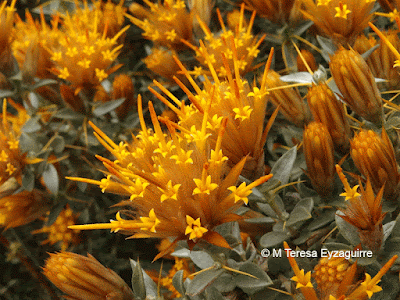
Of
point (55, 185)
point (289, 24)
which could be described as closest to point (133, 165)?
point (55, 185)

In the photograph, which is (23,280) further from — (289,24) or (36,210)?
(289,24)

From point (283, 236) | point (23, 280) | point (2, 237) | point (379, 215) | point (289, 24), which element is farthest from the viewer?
point (23, 280)

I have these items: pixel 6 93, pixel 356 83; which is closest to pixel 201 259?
pixel 356 83

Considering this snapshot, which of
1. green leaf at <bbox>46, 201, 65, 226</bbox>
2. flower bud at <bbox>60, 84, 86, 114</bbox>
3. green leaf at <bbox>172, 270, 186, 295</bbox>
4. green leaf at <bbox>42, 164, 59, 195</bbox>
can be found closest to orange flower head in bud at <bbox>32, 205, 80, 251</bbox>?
green leaf at <bbox>46, 201, 65, 226</bbox>

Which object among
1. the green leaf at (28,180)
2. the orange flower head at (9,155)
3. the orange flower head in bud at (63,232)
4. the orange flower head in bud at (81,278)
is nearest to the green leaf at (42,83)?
the orange flower head at (9,155)

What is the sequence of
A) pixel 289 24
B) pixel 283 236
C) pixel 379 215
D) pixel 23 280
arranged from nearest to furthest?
pixel 379 215 → pixel 283 236 → pixel 289 24 → pixel 23 280

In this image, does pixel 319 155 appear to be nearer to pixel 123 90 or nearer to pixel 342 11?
pixel 342 11
